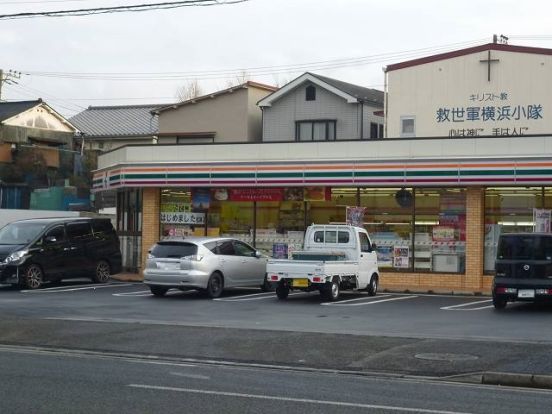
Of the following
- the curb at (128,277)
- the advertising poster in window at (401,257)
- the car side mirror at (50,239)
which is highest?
the car side mirror at (50,239)

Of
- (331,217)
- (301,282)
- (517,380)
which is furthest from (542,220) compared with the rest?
(517,380)

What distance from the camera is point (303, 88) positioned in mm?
36812

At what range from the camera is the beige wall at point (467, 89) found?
101 feet

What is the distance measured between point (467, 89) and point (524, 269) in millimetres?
14067

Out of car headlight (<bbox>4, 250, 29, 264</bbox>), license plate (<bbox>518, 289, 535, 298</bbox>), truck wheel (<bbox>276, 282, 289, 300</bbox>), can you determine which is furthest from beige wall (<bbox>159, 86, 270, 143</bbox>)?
license plate (<bbox>518, 289, 535, 298</bbox>)

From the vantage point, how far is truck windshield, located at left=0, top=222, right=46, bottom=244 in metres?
24.5

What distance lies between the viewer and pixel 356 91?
124ft

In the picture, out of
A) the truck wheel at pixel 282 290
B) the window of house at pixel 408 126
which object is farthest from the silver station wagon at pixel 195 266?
the window of house at pixel 408 126

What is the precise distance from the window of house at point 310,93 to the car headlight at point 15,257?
16571 mm

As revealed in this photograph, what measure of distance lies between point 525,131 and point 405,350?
19788 millimetres

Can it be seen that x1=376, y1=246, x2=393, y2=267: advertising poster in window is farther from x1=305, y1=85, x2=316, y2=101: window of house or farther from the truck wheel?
x1=305, y1=85, x2=316, y2=101: window of house

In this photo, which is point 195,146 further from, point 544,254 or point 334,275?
point 544,254

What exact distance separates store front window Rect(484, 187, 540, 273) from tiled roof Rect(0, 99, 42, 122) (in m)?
37.0

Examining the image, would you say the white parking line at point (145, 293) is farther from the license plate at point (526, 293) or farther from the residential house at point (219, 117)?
the residential house at point (219, 117)
